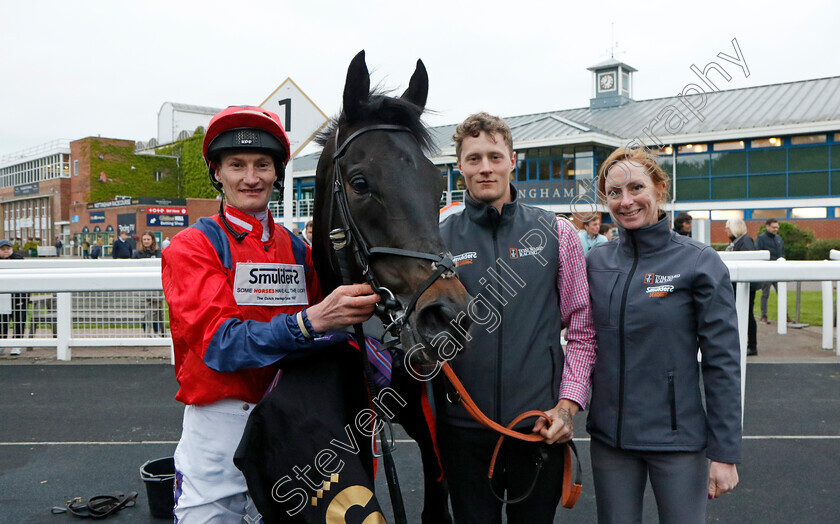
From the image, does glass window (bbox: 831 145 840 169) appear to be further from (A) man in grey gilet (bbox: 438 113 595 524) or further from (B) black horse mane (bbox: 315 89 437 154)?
(B) black horse mane (bbox: 315 89 437 154)

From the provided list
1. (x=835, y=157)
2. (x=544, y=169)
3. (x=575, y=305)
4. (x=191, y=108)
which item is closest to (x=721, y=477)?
(x=575, y=305)

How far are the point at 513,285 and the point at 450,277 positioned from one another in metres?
0.59

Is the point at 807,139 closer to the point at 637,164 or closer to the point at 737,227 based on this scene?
the point at 737,227

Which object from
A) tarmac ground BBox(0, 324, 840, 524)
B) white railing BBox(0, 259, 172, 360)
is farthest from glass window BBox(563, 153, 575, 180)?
white railing BBox(0, 259, 172, 360)

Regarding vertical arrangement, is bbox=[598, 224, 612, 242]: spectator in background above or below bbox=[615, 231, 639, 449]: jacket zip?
above

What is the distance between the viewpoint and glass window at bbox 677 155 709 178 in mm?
24984

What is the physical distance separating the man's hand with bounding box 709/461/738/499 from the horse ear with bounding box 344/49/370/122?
170cm

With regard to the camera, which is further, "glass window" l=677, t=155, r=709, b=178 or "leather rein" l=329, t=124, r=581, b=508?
"glass window" l=677, t=155, r=709, b=178

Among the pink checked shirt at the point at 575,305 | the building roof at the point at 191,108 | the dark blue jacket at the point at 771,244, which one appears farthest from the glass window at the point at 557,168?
the building roof at the point at 191,108

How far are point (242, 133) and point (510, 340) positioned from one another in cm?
112

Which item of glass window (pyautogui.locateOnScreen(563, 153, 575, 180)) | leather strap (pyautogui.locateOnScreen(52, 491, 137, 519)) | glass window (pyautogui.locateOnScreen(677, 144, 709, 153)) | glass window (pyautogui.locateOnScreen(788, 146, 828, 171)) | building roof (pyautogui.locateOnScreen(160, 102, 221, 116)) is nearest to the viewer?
leather strap (pyautogui.locateOnScreen(52, 491, 137, 519))

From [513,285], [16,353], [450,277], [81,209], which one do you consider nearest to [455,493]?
[513,285]

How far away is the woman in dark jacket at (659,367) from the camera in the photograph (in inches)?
79.0

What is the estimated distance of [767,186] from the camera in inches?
944
